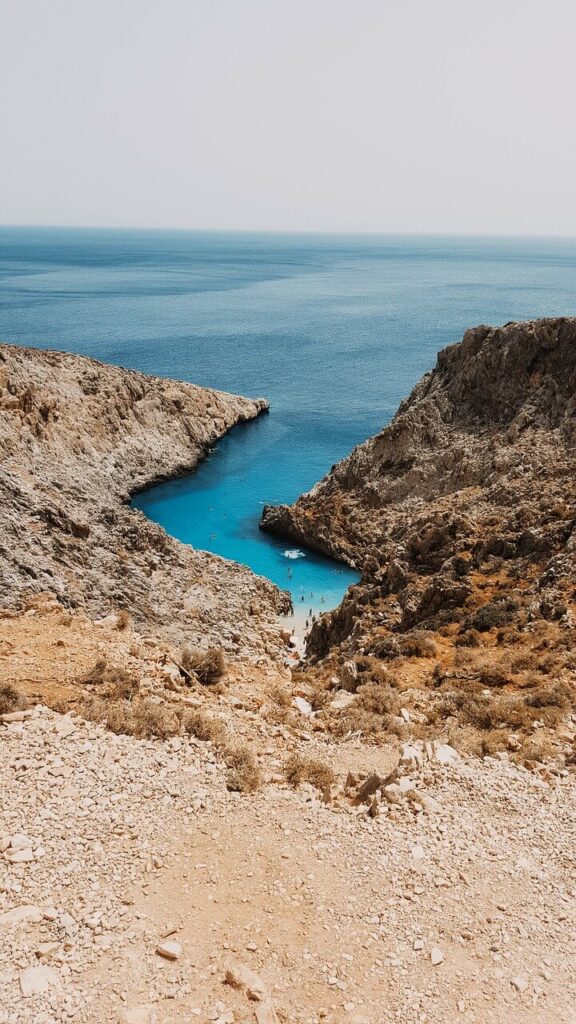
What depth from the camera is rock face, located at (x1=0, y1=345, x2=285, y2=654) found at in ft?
95.1

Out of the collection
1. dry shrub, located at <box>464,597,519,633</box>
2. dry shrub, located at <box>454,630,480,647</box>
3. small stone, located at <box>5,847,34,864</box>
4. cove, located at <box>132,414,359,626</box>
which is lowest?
cove, located at <box>132,414,359,626</box>

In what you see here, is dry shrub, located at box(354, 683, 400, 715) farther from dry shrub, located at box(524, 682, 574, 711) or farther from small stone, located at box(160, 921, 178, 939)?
small stone, located at box(160, 921, 178, 939)

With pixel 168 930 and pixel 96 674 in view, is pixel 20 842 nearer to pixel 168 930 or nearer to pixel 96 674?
pixel 168 930

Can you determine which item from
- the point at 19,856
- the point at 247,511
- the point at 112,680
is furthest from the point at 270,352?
the point at 19,856

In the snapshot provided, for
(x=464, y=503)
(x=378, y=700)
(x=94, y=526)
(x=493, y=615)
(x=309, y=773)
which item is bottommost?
(x=94, y=526)

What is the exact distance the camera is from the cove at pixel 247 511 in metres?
42.3

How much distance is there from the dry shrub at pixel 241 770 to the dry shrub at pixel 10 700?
16.2ft

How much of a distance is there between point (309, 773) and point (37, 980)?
631 centimetres

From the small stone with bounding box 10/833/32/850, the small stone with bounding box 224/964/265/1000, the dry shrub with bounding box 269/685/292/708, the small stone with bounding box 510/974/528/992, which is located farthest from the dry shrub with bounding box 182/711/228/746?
the small stone with bounding box 510/974/528/992

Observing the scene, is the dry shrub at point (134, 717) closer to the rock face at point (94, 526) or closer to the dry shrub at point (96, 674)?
the dry shrub at point (96, 674)

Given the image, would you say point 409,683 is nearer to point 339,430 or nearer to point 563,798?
point 563,798

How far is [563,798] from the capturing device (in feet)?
42.5

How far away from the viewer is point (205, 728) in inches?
598

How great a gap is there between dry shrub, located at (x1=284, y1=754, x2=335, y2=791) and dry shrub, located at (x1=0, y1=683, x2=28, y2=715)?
6304mm
